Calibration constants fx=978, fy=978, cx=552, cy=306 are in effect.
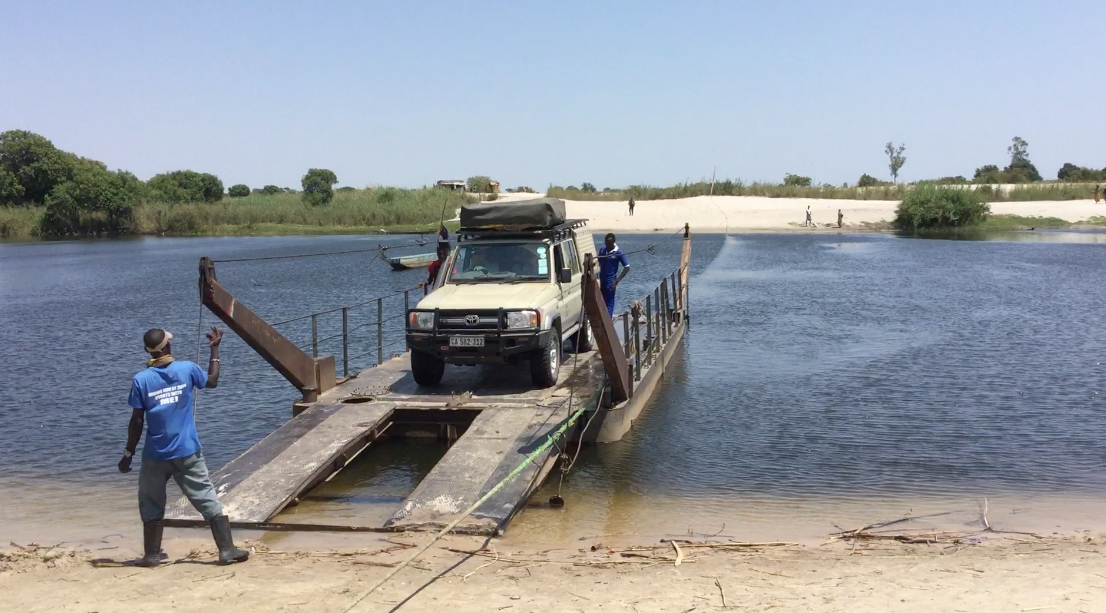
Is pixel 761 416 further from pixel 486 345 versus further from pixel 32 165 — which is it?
pixel 32 165

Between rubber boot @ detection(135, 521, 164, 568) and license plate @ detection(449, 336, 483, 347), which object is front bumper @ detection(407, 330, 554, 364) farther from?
rubber boot @ detection(135, 521, 164, 568)

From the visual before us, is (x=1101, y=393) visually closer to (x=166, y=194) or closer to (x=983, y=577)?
(x=983, y=577)

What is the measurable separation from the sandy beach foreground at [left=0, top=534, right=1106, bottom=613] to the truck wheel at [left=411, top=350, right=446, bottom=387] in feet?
15.0

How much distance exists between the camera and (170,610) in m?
6.43

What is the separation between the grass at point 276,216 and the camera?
82.8 metres

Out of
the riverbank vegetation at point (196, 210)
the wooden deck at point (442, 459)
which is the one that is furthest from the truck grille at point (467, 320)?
the riverbank vegetation at point (196, 210)

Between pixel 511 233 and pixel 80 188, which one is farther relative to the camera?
pixel 80 188

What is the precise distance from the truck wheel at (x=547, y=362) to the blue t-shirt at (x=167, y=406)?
5.38 m

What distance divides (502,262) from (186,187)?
103173 millimetres

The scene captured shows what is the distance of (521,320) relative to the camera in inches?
457

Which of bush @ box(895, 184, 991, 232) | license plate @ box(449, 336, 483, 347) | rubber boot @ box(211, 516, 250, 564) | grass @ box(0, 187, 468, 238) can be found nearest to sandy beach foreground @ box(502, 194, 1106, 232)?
bush @ box(895, 184, 991, 232)

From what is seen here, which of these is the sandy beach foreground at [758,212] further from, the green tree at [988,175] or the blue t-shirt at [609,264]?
the blue t-shirt at [609,264]

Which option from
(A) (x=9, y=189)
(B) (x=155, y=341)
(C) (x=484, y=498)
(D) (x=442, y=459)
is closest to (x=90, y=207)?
(A) (x=9, y=189)

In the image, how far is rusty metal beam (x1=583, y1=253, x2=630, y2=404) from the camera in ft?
34.4
